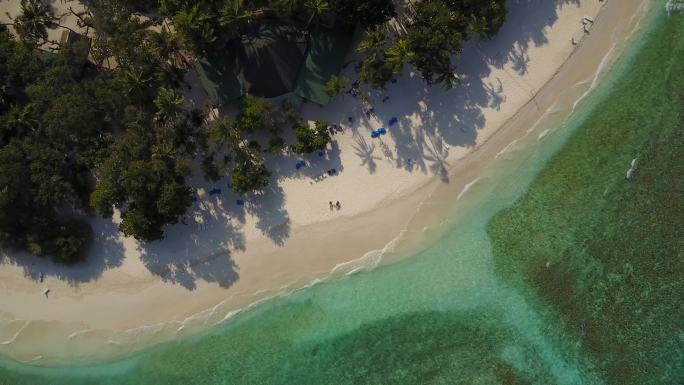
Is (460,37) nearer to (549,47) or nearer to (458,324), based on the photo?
(549,47)

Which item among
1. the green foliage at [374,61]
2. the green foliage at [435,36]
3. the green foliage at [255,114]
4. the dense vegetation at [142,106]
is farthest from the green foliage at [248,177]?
the green foliage at [435,36]

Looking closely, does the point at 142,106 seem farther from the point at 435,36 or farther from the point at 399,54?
the point at 435,36

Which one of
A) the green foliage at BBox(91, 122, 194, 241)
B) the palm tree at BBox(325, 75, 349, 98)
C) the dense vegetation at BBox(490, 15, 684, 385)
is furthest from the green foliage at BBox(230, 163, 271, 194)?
the dense vegetation at BBox(490, 15, 684, 385)

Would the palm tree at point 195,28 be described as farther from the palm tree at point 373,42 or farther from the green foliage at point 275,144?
the palm tree at point 373,42

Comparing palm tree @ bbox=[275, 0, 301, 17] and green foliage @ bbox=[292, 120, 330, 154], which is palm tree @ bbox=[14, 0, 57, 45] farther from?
green foliage @ bbox=[292, 120, 330, 154]

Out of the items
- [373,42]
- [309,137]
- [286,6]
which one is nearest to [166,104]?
[309,137]

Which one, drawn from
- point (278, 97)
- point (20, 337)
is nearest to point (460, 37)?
point (278, 97)
